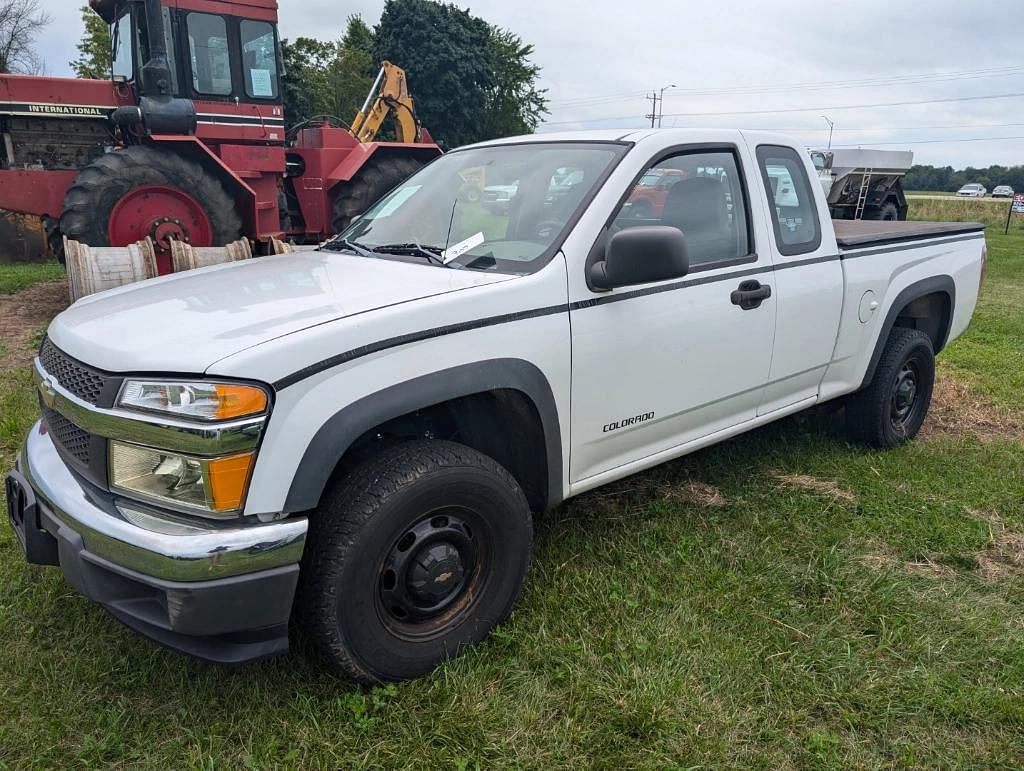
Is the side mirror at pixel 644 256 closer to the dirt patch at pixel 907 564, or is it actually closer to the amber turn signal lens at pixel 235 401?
the amber turn signal lens at pixel 235 401

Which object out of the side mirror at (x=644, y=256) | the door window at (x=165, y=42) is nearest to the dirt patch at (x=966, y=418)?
the side mirror at (x=644, y=256)

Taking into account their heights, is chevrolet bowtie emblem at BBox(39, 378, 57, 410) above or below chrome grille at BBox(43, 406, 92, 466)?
above

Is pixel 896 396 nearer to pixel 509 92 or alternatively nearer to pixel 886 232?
pixel 886 232

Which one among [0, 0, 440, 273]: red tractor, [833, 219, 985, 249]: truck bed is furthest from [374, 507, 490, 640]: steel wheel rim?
[0, 0, 440, 273]: red tractor

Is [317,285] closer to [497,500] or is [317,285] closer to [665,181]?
[497,500]

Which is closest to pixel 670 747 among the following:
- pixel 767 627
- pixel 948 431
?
pixel 767 627

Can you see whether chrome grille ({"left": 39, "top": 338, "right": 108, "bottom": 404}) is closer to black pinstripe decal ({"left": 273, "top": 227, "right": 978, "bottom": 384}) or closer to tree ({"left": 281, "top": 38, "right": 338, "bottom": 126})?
black pinstripe decal ({"left": 273, "top": 227, "right": 978, "bottom": 384})

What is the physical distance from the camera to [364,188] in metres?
10.6

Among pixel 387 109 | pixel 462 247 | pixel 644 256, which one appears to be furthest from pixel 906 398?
pixel 387 109

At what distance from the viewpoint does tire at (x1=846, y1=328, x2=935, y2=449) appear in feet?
14.7

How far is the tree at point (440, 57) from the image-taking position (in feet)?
115

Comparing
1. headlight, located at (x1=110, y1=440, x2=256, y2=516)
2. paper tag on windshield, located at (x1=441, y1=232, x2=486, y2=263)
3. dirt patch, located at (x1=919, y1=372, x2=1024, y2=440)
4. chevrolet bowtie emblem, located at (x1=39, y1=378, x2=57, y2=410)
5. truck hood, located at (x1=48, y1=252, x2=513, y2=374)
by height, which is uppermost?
paper tag on windshield, located at (x1=441, y1=232, x2=486, y2=263)

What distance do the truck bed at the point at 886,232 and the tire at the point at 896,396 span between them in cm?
57

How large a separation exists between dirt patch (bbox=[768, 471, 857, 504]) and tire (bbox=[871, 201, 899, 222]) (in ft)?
51.9
